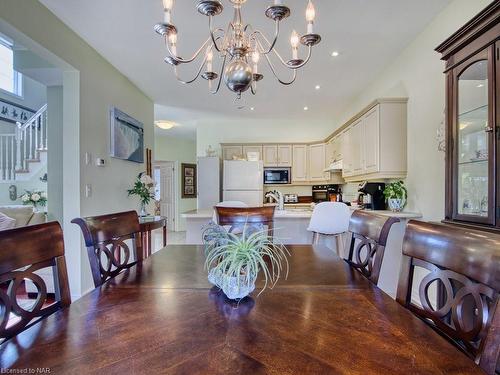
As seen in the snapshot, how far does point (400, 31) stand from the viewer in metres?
2.79

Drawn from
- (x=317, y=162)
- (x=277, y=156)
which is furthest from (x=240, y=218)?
(x=317, y=162)

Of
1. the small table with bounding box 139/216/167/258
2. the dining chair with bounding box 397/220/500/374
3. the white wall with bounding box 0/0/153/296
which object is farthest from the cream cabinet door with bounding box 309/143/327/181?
the dining chair with bounding box 397/220/500/374

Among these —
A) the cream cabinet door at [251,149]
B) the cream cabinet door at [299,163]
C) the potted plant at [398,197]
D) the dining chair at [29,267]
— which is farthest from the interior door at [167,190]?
the dining chair at [29,267]

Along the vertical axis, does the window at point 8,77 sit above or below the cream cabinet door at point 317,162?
above

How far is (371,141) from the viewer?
3543 mm

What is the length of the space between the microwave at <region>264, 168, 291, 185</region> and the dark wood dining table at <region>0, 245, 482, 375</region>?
499cm

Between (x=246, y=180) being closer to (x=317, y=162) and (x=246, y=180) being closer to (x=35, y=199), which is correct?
(x=317, y=162)

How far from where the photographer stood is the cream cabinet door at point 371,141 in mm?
3395

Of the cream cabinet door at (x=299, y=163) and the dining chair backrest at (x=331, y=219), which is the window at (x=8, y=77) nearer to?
the cream cabinet door at (x=299, y=163)

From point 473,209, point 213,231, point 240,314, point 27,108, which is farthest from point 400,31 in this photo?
point 27,108

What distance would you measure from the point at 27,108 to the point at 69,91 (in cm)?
408

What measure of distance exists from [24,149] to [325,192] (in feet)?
18.2

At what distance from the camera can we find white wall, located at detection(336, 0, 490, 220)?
2.51 meters

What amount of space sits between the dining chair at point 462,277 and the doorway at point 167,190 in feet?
25.1
